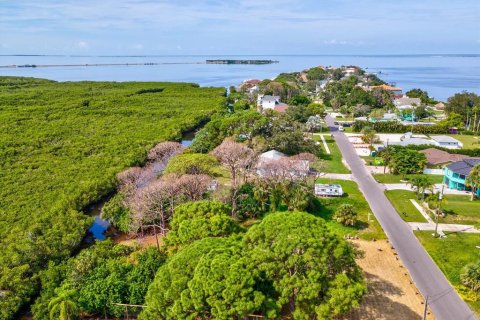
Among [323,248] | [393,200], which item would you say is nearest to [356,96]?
[393,200]

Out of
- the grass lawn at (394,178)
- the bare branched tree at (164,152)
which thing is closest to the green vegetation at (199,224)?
the bare branched tree at (164,152)

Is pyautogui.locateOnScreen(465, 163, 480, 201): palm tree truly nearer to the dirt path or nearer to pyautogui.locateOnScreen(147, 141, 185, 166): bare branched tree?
the dirt path

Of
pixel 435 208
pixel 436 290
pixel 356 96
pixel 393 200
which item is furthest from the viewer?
pixel 356 96

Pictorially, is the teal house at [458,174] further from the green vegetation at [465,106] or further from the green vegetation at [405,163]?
the green vegetation at [465,106]

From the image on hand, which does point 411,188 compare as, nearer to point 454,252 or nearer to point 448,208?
point 448,208

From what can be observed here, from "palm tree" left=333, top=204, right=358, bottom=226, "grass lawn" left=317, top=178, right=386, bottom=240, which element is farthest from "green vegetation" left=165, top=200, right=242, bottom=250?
"palm tree" left=333, top=204, right=358, bottom=226

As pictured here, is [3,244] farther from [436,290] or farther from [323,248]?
[436,290]
